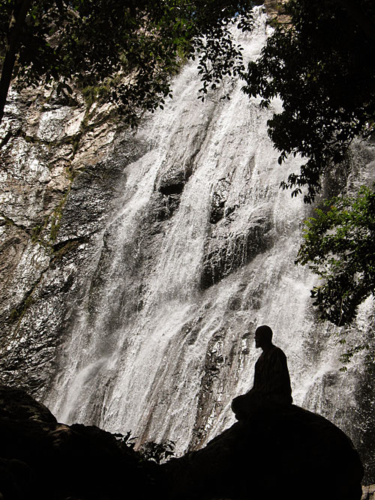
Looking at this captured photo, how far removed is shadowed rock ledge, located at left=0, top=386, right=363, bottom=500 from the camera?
15.3ft

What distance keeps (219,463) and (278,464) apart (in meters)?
0.65

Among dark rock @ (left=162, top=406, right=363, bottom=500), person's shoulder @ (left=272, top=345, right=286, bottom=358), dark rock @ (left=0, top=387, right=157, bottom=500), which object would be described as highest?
person's shoulder @ (left=272, top=345, right=286, bottom=358)

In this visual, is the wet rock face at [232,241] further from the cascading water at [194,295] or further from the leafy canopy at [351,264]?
the leafy canopy at [351,264]

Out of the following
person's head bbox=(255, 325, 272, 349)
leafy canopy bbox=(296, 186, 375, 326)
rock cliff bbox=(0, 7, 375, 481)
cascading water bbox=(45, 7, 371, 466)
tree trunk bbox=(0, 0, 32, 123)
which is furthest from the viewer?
rock cliff bbox=(0, 7, 375, 481)

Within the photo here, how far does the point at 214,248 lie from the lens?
15422 mm

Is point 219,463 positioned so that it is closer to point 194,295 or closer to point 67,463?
point 67,463

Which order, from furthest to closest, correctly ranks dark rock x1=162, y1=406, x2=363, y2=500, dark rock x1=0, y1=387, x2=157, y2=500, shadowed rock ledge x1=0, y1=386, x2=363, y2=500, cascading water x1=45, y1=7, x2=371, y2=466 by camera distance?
1. cascading water x1=45, y1=7, x2=371, y2=466
2. dark rock x1=162, y1=406, x2=363, y2=500
3. shadowed rock ledge x1=0, y1=386, x2=363, y2=500
4. dark rock x1=0, y1=387, x2=157, y2=500

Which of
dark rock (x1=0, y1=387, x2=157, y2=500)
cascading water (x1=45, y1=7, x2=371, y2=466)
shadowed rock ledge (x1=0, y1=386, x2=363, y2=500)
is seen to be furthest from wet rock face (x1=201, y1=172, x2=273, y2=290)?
dark rock (x1=0, y1=387, x2=157, y2=500)

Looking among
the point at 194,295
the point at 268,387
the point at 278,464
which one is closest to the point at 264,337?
the point at 268,387

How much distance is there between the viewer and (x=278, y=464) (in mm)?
4988

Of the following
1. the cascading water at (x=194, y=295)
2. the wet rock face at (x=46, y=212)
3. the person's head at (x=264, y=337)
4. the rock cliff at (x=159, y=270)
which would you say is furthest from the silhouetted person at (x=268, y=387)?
the wet rock face at (x=46, y=212)

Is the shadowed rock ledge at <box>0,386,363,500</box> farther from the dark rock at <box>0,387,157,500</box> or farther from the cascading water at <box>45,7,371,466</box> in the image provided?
the cascading water at <box>45,7,371,466</box>

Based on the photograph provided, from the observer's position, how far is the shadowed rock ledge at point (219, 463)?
4.67m

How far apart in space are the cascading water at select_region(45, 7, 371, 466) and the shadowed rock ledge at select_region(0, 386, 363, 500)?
15.4 ft
